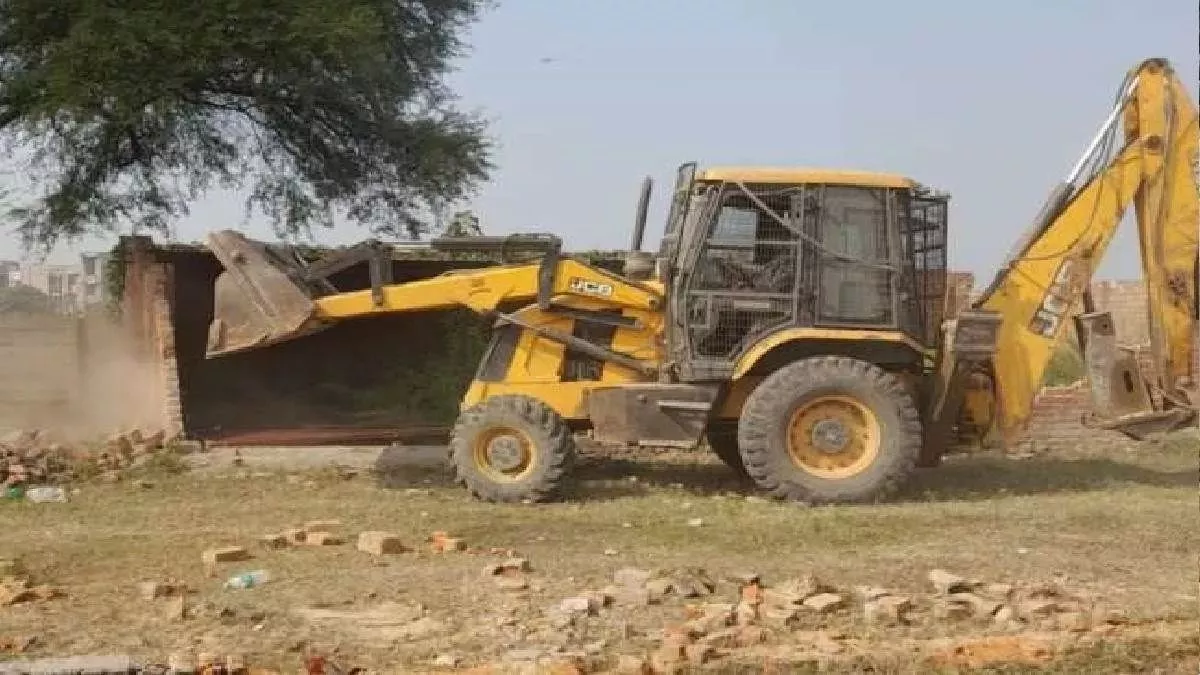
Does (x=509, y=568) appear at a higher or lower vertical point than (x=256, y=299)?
lower

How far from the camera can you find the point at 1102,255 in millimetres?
11594

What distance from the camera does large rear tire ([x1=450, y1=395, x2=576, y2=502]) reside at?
36.0 feet

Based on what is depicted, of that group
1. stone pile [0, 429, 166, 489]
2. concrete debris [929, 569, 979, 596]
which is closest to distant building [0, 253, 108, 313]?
stone pile [0, 429, 166, 489]

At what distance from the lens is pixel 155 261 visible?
16172 mm

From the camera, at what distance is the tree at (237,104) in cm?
1580

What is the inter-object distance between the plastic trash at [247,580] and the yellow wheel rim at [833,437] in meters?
4.46

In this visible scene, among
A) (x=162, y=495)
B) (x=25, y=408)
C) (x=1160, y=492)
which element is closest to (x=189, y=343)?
(x=25, y=408)

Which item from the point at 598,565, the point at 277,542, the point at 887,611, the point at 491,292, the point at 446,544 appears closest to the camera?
the point at 887,611

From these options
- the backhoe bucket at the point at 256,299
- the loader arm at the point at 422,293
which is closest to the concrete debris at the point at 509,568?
the loader arm at the point at 422,293

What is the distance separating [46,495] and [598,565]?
217 inches

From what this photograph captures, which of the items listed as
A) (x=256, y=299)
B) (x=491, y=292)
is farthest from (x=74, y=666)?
(x=491, y=292)

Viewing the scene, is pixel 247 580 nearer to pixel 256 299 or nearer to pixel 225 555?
pixel 225 555

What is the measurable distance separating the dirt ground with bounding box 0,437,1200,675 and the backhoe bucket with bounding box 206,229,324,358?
1300 millimetres

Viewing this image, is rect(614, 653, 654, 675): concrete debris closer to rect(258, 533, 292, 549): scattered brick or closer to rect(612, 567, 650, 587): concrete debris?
rect(612, 567, 650, 587): concrete debris
